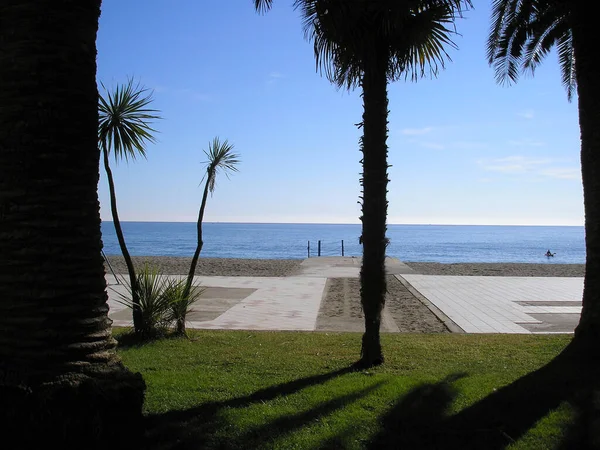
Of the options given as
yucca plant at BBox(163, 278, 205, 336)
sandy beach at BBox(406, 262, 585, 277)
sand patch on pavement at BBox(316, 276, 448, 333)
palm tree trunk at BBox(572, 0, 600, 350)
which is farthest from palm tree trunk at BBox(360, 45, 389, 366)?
sandy beach at BBox(406, 262, 585, 277)

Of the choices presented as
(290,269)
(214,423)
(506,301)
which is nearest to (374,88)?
(214,423)

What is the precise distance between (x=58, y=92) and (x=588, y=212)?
16.2 ft

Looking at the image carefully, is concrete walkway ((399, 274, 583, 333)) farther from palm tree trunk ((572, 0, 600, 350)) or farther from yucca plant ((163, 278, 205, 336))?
yucca plant ((163, 278, 205, 336))

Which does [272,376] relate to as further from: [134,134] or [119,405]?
[134,134]

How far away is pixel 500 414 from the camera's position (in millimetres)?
4246

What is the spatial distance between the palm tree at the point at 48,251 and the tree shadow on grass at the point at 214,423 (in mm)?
546

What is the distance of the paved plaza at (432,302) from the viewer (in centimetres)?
970

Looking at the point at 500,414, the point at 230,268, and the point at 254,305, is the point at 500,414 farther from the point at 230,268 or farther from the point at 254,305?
the point at 230,268

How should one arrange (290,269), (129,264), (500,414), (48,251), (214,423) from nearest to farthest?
1. (48,251)
2. (214,423)
3. (500,414)
4. (129,264)
5. (290,269)

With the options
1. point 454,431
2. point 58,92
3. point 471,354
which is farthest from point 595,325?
point 58,92

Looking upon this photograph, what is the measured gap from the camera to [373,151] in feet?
18.9

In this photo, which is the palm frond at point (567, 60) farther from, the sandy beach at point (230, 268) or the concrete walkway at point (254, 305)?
Answer: the sandy beach at point (230, 268)

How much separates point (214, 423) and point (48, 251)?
180cm

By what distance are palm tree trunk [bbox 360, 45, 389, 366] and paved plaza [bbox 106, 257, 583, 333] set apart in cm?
373
